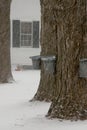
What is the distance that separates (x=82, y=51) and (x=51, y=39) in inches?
93.2

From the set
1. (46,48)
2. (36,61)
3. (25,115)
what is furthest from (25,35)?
(25,115)

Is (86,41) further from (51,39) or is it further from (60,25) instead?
(51,39)

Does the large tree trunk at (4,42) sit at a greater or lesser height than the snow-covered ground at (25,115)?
greater

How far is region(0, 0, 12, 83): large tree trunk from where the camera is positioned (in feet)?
53.3

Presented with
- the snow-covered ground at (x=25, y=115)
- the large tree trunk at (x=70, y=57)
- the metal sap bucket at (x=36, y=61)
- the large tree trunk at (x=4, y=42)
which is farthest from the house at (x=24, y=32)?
the large tree trunk at (x=70, y=57)

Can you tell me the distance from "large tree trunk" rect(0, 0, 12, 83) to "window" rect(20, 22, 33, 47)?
7794 millimetres

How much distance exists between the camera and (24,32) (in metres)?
24.4

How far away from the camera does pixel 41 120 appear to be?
7.97m

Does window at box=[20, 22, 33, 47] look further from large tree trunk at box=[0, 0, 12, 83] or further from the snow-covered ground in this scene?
the snow-covered ground

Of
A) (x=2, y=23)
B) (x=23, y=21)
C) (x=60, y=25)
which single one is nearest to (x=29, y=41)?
(x=23, y=21)

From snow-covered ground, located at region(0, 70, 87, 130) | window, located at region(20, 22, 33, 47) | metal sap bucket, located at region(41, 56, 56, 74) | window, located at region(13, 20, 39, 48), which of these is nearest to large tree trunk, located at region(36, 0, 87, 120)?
metal sap bucket, located at region(41, 56, 56, 74)

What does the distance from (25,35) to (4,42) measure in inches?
314

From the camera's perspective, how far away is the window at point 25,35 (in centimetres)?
2433

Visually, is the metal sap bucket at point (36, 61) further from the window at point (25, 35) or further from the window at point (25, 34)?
the window at point (25, 35)
